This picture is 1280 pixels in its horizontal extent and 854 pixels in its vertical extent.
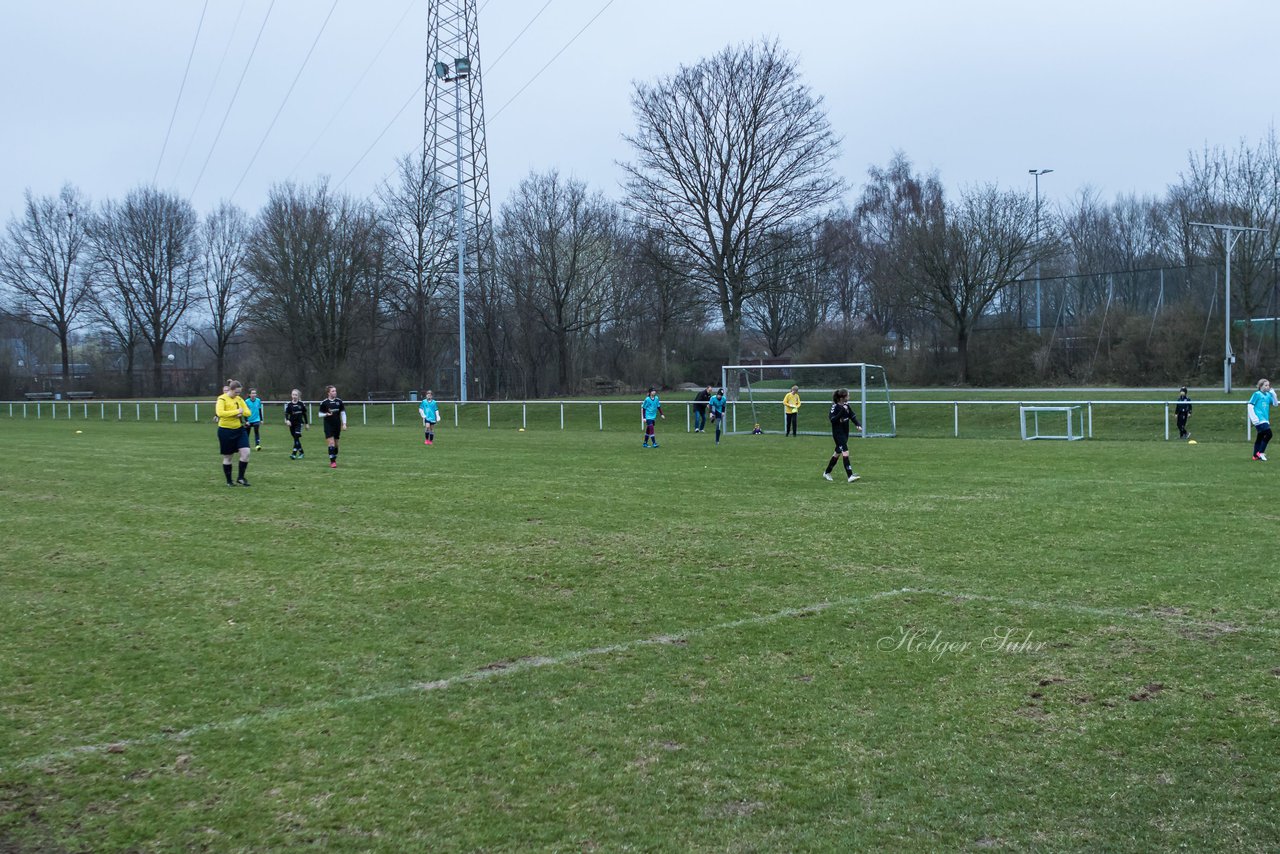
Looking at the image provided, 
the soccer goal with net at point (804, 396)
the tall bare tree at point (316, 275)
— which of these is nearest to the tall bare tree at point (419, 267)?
the tall bare tree at point (316, 275)

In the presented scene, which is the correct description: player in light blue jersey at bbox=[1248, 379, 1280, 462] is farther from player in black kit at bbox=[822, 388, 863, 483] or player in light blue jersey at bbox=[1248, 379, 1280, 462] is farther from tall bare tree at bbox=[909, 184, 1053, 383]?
tall bare tree at bbox=[909, 184, 1053, 383]

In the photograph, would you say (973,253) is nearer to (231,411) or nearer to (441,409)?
(441,409)

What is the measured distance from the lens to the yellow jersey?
A: 55.6 feet

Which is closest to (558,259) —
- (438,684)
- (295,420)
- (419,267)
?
(419,267)

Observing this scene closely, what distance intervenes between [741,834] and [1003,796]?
120 cm

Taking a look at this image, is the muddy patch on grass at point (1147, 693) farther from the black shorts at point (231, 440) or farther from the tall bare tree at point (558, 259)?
the tall bare tree at point (558, 259)

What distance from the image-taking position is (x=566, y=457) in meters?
22.8

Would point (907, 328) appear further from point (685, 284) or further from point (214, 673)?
point (214, 673)

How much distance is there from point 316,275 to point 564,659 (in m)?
52.3

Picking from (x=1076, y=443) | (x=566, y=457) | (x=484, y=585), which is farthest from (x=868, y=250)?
(x=484, y=585)

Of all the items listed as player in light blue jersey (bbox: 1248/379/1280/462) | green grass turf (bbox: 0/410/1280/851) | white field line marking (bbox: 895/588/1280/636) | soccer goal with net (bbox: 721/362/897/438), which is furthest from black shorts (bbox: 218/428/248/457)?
player in light blue jersey (bbox: 1248/379/1280/462)

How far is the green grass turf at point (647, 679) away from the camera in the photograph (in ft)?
13.7

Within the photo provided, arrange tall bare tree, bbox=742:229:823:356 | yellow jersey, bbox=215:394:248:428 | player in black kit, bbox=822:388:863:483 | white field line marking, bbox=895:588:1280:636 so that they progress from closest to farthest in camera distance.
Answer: white field line marking, bbox=895:588:1280:636 < player in black kit, bbox=822:388:863:483 < yellow jersey, bbox=215:394:248:428 < tall bare tree, bbox=742:229:823:356

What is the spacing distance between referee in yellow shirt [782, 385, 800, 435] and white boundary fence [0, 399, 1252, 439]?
186cm
